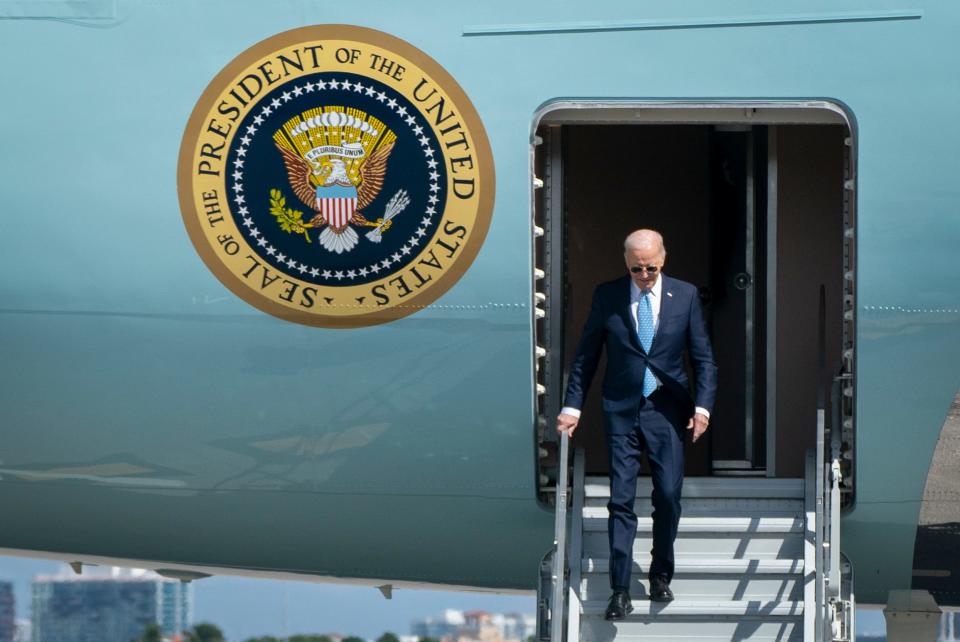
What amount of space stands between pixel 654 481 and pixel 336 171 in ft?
6.25

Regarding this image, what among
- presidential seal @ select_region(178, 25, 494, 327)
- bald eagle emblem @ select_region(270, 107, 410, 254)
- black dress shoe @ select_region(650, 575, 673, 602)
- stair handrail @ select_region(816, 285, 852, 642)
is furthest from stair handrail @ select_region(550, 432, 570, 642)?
bald eagle emblem @ select_region(270, 107, 410, 254)

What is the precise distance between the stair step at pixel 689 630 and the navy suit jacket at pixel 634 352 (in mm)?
834

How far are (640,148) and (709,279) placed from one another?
0.84 m

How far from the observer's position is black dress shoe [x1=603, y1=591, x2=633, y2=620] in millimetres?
6129

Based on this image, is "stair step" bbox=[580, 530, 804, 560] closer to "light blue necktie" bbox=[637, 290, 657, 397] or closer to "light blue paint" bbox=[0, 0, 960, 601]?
"light blue paint" bbox=[0, 0, 960, 601]

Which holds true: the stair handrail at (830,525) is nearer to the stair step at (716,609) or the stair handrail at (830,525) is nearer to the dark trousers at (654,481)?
the stair step at (716,609)

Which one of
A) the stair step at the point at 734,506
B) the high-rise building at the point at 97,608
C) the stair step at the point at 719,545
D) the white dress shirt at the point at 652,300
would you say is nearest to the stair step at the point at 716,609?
the stair step at the point at 719,545

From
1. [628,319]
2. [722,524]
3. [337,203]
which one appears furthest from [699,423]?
[337,203]

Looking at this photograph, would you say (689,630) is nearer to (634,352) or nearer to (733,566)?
(733,566)

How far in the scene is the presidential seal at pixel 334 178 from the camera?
6.37 m

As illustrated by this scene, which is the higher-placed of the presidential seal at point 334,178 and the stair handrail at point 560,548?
the presidential seal at point 334,178

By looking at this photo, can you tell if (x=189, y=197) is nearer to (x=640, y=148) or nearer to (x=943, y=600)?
(x=640, y=148)

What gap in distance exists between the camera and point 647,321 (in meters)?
6.24

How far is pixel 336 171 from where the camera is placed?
6.41 metres
